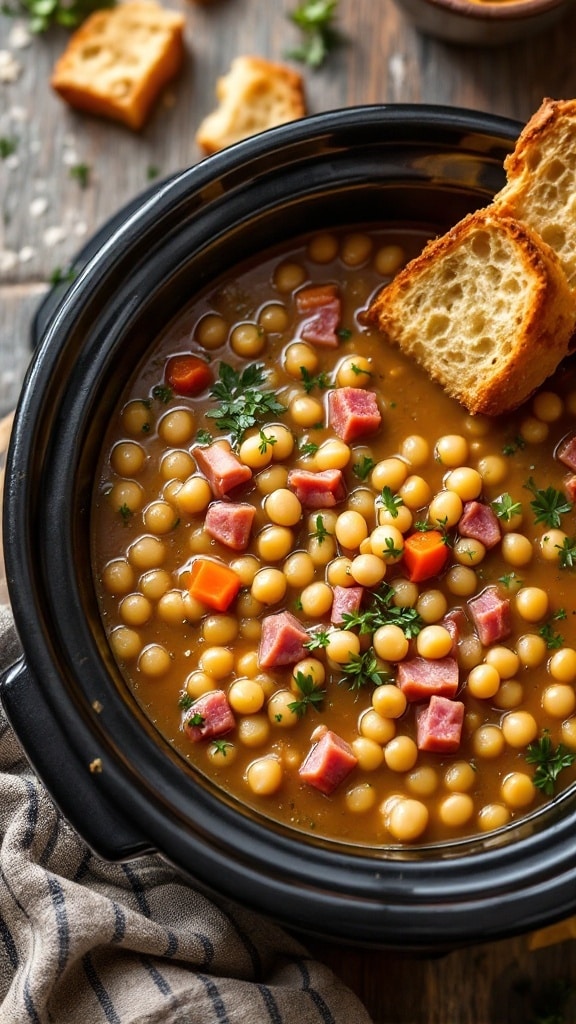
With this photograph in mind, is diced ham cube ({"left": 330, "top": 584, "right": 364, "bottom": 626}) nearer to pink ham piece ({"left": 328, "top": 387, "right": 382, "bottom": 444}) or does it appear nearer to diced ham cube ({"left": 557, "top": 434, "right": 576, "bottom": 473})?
pink ham piece ({"left": 328, "top": 387, "right": 382, "bottom": 444})

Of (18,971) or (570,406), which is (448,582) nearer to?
(570,406)

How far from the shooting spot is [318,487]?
3.02 metres

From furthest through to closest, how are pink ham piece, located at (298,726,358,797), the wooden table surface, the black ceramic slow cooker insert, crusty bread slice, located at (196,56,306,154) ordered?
the wooden table surface → crusty bread slice, located at (196,56,306,154) → pink ham piece, located at (298,726,358,797) → the black ceramic slow cooker insert

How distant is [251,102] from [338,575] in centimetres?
171

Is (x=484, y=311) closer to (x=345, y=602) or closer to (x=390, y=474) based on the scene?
(x=390, y=474)

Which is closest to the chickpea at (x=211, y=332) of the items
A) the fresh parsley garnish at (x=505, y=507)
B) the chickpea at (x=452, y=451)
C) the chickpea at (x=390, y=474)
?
the chickpea at (x=390, y=474)

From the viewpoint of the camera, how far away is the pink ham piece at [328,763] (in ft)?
9.28

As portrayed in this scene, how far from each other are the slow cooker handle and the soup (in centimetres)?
36

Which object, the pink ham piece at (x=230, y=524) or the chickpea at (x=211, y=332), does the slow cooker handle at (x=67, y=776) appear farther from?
the chickpea at (x=211, y=332)

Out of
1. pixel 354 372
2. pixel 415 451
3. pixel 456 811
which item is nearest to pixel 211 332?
pixel 354 372

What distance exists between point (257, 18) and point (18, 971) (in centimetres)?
313

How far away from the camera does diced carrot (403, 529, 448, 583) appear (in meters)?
2.97

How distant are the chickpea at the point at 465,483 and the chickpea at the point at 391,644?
41 cm

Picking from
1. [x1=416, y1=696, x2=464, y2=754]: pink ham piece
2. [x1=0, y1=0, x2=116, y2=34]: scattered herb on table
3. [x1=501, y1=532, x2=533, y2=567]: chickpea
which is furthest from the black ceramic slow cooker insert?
[x1=0, y1=0, x2=116, y2=34]: scattered herb on table
